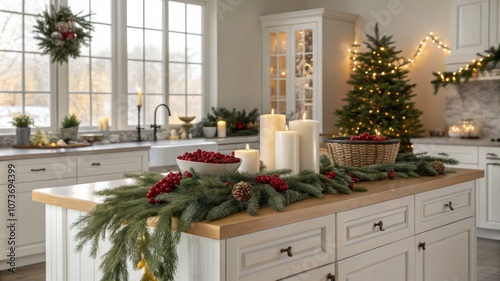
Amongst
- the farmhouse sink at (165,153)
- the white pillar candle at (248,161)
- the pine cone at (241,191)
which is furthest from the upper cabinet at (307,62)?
the pine cone at (241,191)

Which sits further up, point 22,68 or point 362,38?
point 362,38

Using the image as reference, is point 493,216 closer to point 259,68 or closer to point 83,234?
point 259,68

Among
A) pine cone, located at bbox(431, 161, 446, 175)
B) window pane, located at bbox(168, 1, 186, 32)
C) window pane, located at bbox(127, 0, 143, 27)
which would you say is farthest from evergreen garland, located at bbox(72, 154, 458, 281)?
window pane, located at bbox(168, 1, 186, 32)

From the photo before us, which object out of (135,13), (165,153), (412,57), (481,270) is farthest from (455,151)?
(135,13)

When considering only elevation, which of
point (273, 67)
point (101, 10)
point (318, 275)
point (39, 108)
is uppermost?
point (101, 10)

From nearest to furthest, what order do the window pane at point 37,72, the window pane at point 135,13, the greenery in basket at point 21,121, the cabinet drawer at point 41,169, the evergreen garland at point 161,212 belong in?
the evergreen garland at point 161,212 < the cabinet drawer at point 41,169 < the greenery in basket at point 21,121 < the window pane at point 37,72 < the window pane at point 135,13

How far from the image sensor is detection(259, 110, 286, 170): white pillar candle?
291cm

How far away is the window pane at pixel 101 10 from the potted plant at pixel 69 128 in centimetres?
106

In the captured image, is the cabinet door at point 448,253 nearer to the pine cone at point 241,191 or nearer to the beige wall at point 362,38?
the pine cone at point 241,191

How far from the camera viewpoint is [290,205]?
233cm

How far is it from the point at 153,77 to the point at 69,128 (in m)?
1.34

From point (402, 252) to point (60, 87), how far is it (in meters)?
4.06

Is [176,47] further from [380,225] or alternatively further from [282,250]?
[282,250]

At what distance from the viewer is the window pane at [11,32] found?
18.6 ft
